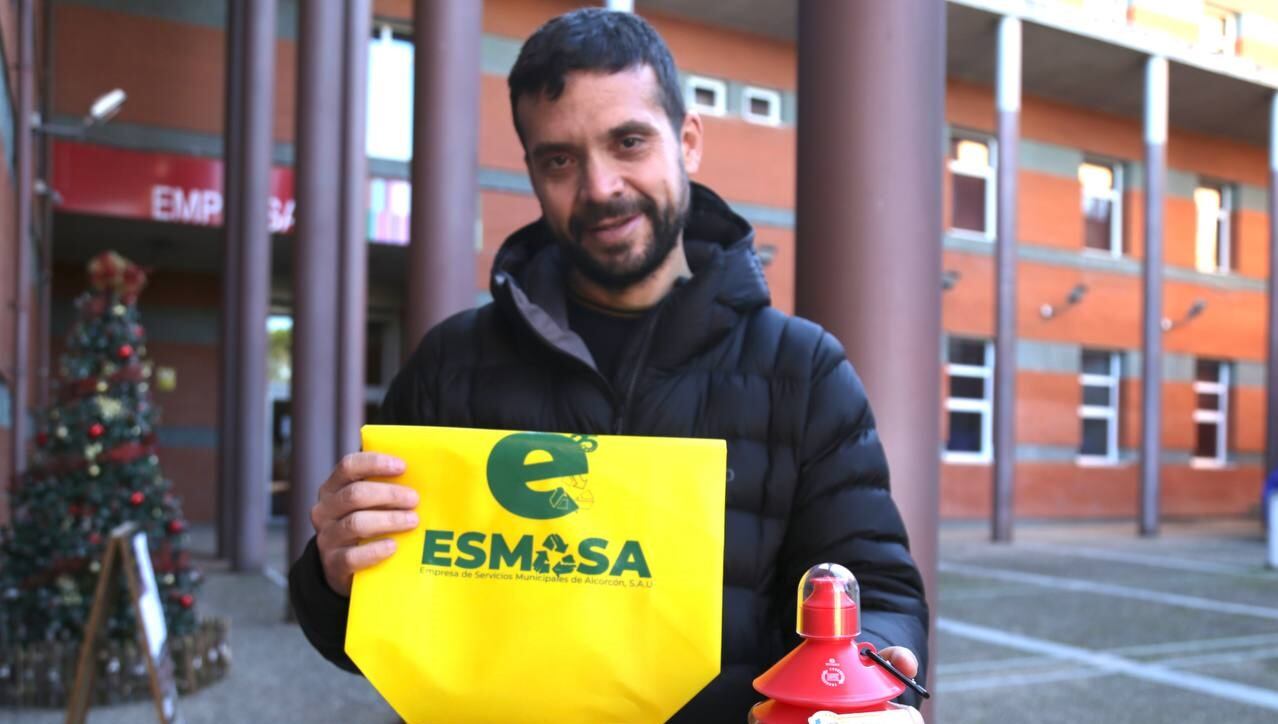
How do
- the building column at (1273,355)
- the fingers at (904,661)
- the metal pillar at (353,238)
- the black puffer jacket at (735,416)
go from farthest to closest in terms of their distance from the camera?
the building column at (1273,355) → the metal pillar at (353,238) → the black puffer jacket at (735,416) → the fingers at (904,661)

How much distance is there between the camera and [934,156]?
8.49ft

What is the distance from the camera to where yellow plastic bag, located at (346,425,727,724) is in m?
1.20

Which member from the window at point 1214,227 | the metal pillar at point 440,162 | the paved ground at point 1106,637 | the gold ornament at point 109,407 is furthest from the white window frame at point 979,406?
the gold ornament at point 109,407

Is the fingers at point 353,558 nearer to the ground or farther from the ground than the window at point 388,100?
nearer to the ground

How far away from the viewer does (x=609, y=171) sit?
1.51 m

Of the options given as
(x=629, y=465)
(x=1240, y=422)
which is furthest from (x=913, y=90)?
(x=1240, y=422)

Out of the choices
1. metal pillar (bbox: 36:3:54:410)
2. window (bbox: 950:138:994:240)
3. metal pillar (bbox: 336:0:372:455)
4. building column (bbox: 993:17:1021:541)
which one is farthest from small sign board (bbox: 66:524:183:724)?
window (bbox: 950:138:994:240)

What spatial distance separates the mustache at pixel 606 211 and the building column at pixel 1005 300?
1490cm

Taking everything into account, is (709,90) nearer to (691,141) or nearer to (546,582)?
(691,141)

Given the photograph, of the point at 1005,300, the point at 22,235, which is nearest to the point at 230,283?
the point at 22,235

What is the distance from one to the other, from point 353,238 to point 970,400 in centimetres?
1302

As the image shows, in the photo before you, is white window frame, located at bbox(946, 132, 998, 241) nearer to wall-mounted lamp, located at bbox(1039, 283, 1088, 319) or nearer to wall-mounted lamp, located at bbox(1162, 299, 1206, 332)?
wall-mounted lamp, located at bbox(1039, 283, 1088, 319)

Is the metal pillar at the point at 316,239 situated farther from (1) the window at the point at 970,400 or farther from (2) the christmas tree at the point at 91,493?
(1) the window at the point at 970,400

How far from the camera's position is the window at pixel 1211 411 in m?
22.4
